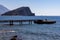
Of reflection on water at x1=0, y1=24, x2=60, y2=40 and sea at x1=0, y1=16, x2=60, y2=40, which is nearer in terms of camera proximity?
sea at x1=0, y1=16, x2=60, y2=40

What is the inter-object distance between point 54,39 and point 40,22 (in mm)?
51935

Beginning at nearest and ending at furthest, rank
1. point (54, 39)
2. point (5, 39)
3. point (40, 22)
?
1. point (5, 39)
2. point (54, 39)
3. point (40, 22)

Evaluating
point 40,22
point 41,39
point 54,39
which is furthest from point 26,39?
point 40,22

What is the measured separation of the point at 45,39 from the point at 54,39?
175 cm

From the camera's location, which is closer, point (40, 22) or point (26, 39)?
point (26, 39)

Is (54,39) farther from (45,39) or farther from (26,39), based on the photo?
(26,39)

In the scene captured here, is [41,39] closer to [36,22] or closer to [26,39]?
[26,39]

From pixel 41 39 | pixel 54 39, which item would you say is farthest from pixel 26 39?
pixel 54 39

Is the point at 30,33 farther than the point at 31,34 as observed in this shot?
Yes

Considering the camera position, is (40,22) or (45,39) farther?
(40,22)

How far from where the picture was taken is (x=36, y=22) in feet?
276

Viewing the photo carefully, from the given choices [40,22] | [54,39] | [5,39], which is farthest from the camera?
[40,22]

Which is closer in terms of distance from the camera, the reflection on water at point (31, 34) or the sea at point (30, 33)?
the sea at point (30, 33)

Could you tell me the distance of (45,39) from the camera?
29.3 metres
